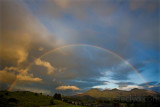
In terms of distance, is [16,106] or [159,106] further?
[159,106]

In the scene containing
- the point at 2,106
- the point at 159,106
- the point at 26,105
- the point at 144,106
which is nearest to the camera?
the point at 2,106

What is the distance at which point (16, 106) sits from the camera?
8844cm

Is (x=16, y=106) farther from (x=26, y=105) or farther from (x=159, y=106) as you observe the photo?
(x=159, y=106)

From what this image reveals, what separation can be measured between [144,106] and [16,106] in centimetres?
10822

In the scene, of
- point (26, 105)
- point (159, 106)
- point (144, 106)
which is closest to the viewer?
point (26, 105)

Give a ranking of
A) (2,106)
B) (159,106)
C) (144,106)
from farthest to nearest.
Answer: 1. (159,106)
2. (144,106)
3. (2,106)

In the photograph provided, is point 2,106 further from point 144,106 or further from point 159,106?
point 159,106

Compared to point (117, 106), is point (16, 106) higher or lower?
lower

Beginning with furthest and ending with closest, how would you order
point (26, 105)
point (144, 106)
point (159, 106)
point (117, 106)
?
point (159, 106), point (144, 106), point (26, 105), point (117, 106)

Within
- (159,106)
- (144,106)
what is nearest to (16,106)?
(144,106)

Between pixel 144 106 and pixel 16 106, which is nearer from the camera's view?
pixel 16 106

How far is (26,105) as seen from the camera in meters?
96.4

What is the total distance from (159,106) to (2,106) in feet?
488

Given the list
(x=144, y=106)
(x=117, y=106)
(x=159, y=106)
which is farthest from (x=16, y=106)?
(x=159, y=106)
